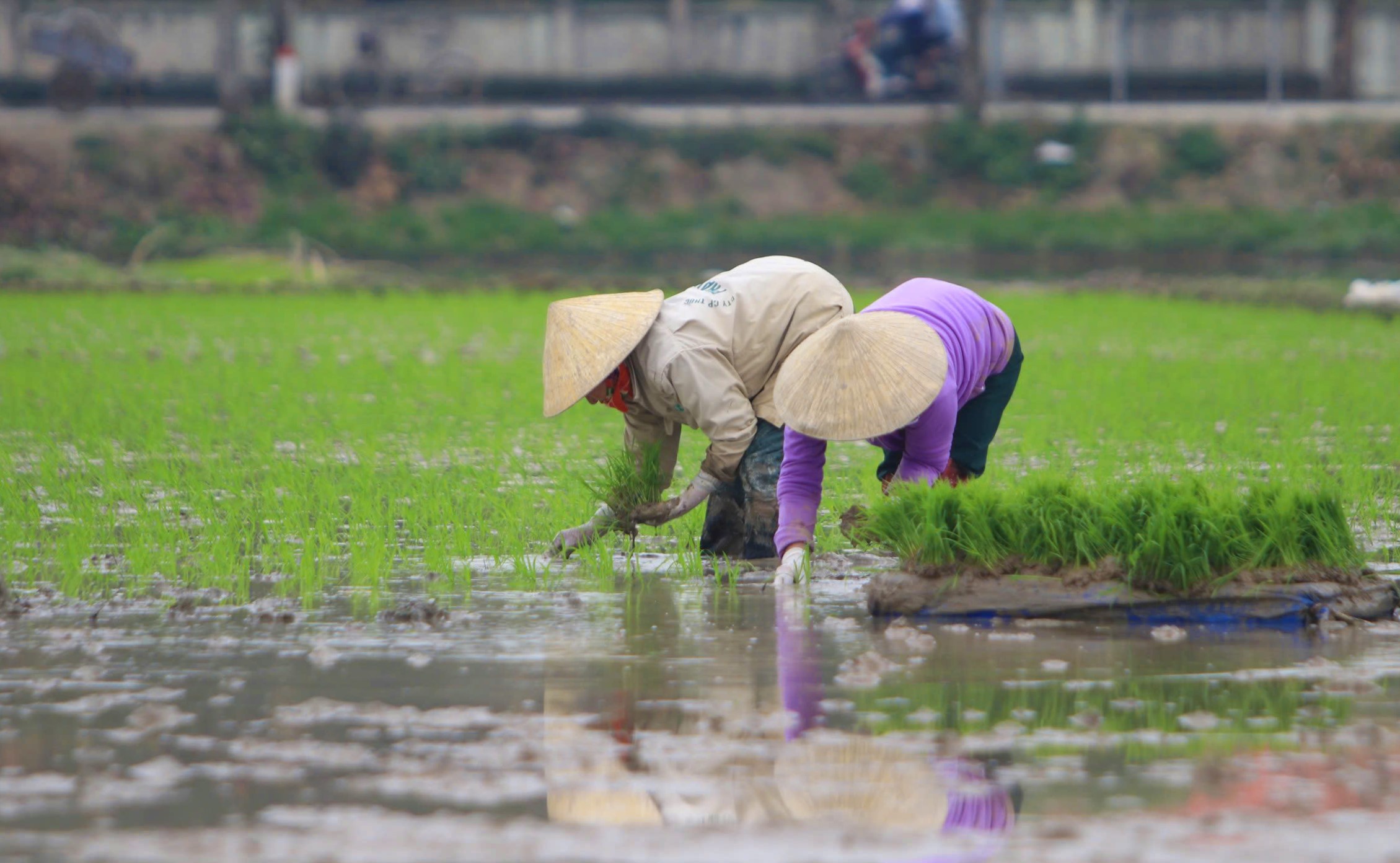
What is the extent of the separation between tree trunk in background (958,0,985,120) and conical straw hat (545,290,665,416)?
2255 centimetres

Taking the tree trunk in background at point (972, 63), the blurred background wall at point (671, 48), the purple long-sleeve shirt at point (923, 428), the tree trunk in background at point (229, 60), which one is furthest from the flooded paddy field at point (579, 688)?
the blurred background wall at point (671, 48)

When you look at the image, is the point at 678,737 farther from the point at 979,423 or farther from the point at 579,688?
the point at 979,423

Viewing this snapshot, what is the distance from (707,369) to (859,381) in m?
0.59

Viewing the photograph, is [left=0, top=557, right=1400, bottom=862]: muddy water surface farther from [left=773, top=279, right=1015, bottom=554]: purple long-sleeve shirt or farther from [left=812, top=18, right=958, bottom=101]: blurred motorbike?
[left=812, top=18, right=958, bottom=101]: blurred motorbike

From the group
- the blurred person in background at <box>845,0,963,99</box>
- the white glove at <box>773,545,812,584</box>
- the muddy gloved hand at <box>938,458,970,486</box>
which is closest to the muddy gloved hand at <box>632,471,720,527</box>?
the white glove at <box>773,545,812,584</box>

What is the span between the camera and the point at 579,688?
398cm

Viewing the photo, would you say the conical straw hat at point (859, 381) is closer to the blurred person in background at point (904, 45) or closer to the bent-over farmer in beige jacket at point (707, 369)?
the bent-over farmer in beige jacket at point (707, 369)

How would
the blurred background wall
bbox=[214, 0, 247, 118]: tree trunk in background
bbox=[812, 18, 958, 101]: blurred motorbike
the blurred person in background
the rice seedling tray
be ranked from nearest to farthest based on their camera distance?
the rice seedling tray
bbox=[214, 0, 247, 118]: tree trunk in background
the blurred person in background
bbox=[812, 18, 958, 101]: blurred motorbike
the blurred background wall

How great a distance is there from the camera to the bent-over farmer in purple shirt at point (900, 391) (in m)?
4.75

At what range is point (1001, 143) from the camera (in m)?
27.5

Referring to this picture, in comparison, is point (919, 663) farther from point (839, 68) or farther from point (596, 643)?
point (839, 68)

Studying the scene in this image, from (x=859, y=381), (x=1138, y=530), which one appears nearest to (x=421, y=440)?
(x=859, y=381)

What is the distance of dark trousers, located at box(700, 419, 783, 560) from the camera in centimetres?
547

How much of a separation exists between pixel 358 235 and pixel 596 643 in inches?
884
